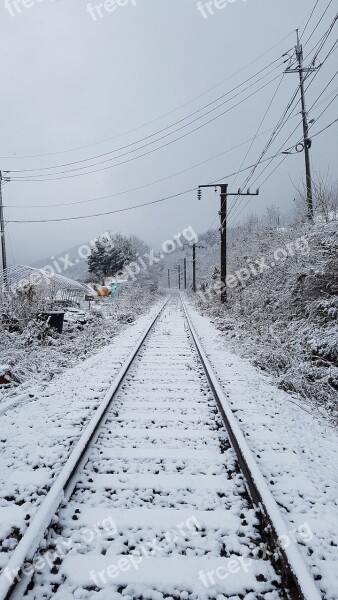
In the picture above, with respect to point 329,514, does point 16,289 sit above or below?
above

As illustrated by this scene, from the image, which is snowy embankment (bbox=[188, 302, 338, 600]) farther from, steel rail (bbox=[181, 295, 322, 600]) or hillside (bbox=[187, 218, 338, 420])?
hillside (bbox=[187, 218, 338, 420])

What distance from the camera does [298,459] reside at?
3506mm

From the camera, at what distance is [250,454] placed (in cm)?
329

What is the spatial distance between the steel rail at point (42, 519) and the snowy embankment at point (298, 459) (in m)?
1.76

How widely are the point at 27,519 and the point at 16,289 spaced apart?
30.9 feet

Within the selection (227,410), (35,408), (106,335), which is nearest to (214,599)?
(227,410)

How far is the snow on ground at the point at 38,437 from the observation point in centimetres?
269

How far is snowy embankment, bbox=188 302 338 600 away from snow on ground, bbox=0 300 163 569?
2031mm

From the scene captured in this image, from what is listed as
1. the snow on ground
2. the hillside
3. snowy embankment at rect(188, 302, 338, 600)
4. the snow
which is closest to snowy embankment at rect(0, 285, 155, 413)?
the snow on ground

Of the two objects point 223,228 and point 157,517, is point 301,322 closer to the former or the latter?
point 157,517

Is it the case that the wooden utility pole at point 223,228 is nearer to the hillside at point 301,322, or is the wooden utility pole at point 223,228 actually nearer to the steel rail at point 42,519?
the hillside at point 301,322

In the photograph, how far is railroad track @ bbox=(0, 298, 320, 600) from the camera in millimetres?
1986

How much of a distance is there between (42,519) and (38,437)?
177cm

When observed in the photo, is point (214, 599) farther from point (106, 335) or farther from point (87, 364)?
point (106, 335)
